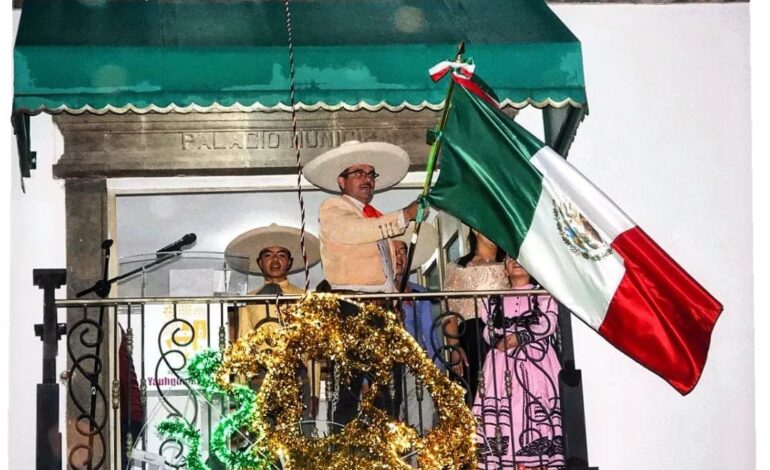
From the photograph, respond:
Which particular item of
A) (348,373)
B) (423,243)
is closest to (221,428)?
(348,373)

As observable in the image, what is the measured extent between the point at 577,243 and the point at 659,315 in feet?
2.12

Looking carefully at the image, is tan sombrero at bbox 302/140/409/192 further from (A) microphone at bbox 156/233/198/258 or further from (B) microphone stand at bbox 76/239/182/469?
(B) microphone stand at bbox 76/239/182/469

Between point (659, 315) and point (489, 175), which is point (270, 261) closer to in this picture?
point (489, 175)

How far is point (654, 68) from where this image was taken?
10000 mm

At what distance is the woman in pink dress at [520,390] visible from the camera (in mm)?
8023

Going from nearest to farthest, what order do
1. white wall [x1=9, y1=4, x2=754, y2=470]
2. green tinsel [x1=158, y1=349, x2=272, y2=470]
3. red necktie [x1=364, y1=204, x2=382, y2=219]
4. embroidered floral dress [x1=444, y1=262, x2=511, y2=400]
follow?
green tinsel [x1=158, y1=349, x2=272, y2=470], embroidered floral dress [x1=444, y1=262, x2=511, y2=400], red necktie [x1=364, y1=204, x2=382, y2=219], white wall [x1=9, y1=4, x2=754, y2=470]

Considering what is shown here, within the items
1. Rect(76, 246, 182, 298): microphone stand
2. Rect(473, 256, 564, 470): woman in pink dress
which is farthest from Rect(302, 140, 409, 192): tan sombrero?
Rect(473, 256, 564, 470): woman in pink dress

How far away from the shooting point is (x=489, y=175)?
7.88 m

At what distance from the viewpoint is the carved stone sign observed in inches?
380

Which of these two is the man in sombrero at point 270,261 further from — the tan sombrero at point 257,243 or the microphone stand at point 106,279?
the microphone stand at point 106,279

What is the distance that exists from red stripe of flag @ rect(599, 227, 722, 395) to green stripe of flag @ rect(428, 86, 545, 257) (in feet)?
2.00

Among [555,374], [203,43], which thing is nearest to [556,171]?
[555,374]

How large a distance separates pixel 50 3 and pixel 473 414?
13.3 ft

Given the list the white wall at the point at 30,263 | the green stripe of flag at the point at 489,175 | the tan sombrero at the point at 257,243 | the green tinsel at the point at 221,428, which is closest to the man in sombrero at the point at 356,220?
the green stripe of flag at the point at 489,175
